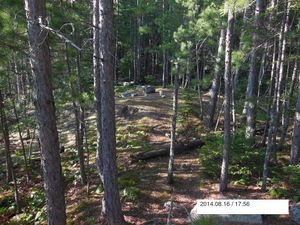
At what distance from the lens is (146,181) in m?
12.0

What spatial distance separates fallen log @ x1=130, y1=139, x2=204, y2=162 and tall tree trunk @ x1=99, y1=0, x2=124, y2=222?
5.55 meters

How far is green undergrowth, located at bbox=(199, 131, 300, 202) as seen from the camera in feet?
33.8

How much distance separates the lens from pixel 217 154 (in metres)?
11.6

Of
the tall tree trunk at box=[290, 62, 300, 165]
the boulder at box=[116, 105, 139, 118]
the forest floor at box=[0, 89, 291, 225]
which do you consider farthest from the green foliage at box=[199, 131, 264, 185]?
the boulder at box=[116, 105, 139, 118]

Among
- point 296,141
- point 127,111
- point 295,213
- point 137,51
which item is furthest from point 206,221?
point 137,51

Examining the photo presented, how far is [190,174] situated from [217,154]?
4.67 ft

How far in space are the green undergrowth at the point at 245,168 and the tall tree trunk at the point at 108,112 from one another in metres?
4.49

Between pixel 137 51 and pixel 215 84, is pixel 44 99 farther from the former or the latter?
→ pixel 137 51

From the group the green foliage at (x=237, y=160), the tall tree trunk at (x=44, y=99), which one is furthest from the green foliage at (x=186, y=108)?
the tall tree trunk at (x=44, y=99)

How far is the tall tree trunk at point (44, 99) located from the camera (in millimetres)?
6594

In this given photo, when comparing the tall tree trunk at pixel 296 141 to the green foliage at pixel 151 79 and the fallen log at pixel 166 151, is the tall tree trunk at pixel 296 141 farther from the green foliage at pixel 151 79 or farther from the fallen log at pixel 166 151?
the green foliage at pixel 151 79

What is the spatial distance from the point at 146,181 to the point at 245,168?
3702 millimetres

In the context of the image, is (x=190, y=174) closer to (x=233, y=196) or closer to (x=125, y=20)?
(x=233, y=196)

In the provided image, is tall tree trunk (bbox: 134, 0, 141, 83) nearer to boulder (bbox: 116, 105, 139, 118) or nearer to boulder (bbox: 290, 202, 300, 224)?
boulder (bbox: 116, 105, 139, 118)
